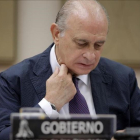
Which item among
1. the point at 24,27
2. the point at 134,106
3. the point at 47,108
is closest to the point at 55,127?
the point at 47,108

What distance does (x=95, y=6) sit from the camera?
1.88 m

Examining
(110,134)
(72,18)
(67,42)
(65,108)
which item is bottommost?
(65,108)

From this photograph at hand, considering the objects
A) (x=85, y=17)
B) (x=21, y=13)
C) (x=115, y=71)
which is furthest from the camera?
(x=21, y=13)

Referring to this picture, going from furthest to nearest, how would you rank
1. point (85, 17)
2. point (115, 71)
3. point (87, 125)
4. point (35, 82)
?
point (115, 71) → point (35, 82) → point (85, 17) → point (87, 125)

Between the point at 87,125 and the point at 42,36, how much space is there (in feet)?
6.68

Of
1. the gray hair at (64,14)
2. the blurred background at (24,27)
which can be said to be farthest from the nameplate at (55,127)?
the blurred background at (24,27)

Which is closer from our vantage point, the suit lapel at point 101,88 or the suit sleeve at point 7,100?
the suit sleeve at point 7,100

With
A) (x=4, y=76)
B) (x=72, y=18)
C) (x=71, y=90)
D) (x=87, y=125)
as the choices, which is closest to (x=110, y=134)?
(x=87, y=125)

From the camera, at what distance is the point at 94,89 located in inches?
80.9

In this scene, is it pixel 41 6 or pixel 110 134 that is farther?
pixel 41 6

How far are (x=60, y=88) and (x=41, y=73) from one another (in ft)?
0.72

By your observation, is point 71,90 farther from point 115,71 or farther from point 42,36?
point 42,36

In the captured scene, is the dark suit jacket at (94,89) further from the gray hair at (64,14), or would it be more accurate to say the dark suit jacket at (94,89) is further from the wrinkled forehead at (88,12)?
the wrinkled forehead at (88,12)

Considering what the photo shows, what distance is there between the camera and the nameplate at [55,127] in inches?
43.3
